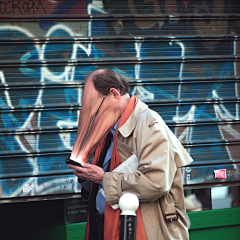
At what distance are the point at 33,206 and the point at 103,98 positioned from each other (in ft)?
8.76

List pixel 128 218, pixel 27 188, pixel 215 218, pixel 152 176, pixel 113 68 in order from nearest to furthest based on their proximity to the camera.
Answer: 1. pixel 128 218
2. pixel 152 176
3. pixel 27 188
4. pixel 113 68
5. pixel 215 218

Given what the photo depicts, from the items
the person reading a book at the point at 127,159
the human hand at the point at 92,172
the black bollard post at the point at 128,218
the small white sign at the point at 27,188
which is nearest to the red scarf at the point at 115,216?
the person reading a book at the point at 127,159

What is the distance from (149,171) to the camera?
1.79 m

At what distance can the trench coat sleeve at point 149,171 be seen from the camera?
1.76 meters

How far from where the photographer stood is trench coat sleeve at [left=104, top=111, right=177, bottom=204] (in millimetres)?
1760

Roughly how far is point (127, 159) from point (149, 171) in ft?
0.61

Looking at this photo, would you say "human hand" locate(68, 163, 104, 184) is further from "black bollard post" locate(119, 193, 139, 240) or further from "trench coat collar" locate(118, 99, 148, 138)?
"black bollard post" locate(119, 193, 139, 240)

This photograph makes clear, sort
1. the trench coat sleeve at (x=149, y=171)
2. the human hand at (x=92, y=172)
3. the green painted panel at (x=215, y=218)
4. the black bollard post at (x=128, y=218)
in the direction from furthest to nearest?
1. the green painted panel at (x=215, y=218)
2. the human hand at (x=92, y=172)
3. the trench coat sleeve at (x=149, y=171)
4. the black bollard post at (x=128, y=218)

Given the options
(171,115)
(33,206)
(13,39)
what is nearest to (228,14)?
(171,115)

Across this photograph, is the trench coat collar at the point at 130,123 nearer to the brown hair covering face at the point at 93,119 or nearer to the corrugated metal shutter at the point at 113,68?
the brown hair covering face at the point at 93,119

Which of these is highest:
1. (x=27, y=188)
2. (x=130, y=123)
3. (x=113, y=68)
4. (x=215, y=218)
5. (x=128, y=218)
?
(x=113, y=68)

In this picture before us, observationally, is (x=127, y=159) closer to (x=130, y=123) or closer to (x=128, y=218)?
(x=130, y=123)

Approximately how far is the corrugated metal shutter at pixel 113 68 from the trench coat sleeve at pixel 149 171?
180 centimetres

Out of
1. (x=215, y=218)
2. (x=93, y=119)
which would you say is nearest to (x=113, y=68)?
(x=93, y=119)
